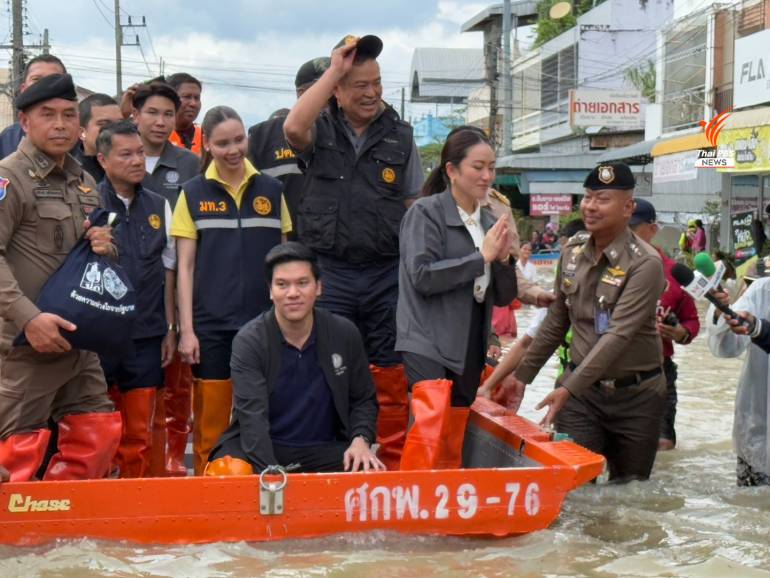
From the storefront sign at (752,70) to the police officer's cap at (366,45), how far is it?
58.8 feet

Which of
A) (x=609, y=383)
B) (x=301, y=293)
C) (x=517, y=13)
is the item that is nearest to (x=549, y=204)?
(x=517, y=13)

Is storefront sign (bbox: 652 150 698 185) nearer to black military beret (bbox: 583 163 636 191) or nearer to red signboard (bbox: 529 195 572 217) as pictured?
red signboard (bbox: 529 195 572 217)

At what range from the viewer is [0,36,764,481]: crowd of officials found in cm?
521

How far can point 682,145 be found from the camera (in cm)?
2509

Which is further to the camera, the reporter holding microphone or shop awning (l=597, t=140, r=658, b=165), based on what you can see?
shop awning (l=597, t=140, r=658, b=165)

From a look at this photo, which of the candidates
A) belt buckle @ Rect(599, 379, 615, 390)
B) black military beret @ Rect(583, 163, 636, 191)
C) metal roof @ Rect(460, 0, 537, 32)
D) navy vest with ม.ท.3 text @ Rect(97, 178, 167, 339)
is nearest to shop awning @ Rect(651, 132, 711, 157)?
black military beret @ Rect(583, 163, 636, 191)

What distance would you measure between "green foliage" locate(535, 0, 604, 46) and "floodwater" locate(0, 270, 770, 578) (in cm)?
4796

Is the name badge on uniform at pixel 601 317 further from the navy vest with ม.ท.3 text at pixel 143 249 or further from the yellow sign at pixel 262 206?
the navy vest with ม.ท.3 text at pixel 143 249

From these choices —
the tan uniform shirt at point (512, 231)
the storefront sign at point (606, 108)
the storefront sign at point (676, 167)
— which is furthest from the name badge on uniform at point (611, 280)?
the storefront sign at point (606, 108)

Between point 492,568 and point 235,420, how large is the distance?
141cm

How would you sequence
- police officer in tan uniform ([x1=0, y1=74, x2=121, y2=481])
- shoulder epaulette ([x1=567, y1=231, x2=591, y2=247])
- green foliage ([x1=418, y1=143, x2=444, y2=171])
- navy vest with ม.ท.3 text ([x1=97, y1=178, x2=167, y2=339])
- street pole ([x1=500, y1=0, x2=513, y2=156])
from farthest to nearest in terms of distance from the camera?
green foliage ([x1=418, y1=143, x2=444, y2=171]), street pole ([x1=500, y1=0, x2=513, y2=156]), shoulder epaulette ([x1=567, y1=231, x2=591, y2=247]), navy vest with ม.ท.3 text ([x1=97, y1=178, x2=167, y2=339]), police officer in tan uniform ([x1=0, y1=74, x2=121, y2=481])

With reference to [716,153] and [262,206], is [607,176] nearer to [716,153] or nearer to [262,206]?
[262,206]

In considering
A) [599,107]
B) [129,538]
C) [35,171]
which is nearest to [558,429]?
[129,538]

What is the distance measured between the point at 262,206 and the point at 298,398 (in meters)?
1.15
